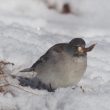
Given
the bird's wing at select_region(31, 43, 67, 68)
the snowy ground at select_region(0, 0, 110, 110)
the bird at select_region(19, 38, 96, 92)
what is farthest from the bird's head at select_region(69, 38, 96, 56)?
the snowy ground at select_region(0, 0, 110, 110)

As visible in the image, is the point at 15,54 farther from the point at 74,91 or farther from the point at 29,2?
the point at 29,2

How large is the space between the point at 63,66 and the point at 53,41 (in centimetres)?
153

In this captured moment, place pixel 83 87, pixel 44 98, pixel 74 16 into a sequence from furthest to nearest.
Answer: pixel 74 16 → pixel 83 87 → pixel 44 98

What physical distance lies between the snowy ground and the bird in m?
0.12

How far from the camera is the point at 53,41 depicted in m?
6.73

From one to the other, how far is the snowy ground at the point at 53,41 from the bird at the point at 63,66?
0.39ft

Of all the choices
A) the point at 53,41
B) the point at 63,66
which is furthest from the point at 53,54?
the point at 53,41

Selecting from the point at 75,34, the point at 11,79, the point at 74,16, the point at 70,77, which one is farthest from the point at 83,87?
the point at 74,16

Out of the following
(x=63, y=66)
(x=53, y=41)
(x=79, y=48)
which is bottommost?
(x=53, y=41)

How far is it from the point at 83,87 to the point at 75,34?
1.91 metres

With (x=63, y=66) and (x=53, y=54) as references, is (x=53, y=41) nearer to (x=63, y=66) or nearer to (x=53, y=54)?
(x=53, y=54)

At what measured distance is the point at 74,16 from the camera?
798cm

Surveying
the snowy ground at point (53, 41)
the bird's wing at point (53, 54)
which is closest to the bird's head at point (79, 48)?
the bird's wing at point (53, 54)

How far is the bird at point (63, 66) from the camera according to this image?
523 centimetres
